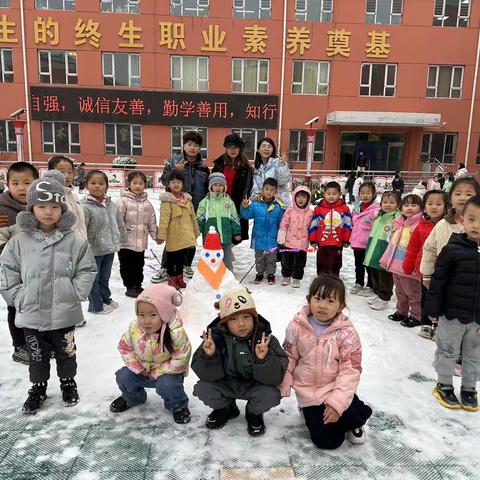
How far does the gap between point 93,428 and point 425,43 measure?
76.6 ft

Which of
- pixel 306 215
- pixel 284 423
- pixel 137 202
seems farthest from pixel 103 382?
pixel 306 215

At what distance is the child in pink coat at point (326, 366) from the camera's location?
266 centimetres

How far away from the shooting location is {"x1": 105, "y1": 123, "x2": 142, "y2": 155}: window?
21.2 metres

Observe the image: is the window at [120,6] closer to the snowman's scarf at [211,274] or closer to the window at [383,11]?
the window at [383,11]

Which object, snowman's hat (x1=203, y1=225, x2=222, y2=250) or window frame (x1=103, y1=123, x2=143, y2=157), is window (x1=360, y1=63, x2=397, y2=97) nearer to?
window frame (x1=103, y1=123, x2=143, y2=157)

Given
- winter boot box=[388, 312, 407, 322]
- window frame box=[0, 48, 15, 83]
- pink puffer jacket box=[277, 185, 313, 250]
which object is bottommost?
winter boot box=[388, 312, 407, 322]

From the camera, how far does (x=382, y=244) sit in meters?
5.40

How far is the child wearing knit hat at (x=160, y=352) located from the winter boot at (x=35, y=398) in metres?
0.63

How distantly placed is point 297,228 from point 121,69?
58.6 ft

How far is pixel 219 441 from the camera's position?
107 inches

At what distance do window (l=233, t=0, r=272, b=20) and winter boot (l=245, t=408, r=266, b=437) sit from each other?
2100 centimetres

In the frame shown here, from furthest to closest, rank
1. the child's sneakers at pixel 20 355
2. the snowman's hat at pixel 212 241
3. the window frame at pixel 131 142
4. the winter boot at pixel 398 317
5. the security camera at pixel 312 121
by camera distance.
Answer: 1. the window frame at pixel 131 142
2. the security camera at pixel 312 121
3. the winter boot at pixel 398 317
4. the snowman's hat at pixel 212 241
5. the child's sneakers at pixel 20 355

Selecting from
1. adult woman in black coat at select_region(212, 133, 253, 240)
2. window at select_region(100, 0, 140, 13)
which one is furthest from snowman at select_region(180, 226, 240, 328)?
window at select_region(100, 0, 140, 13)

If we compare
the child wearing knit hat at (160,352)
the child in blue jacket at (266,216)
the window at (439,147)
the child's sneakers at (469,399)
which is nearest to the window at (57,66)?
the window at (439,147)
